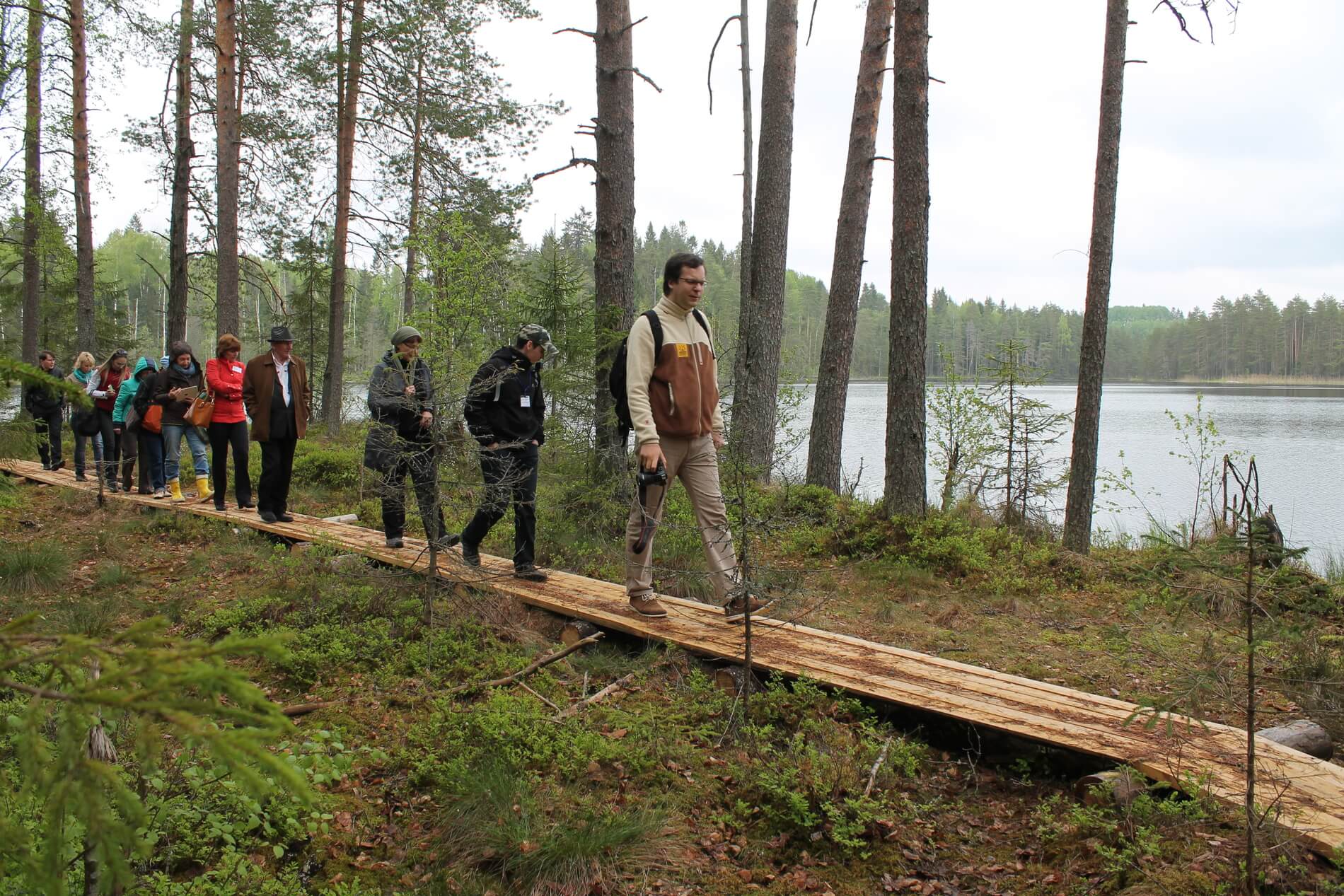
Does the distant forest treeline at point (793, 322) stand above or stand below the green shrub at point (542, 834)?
above

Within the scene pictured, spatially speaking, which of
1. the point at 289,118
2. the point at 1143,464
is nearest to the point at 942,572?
the point at 1143,464

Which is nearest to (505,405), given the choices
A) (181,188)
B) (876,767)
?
(876,767)

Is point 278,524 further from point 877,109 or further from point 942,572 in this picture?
point 877,109

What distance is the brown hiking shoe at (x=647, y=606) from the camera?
17.3ft

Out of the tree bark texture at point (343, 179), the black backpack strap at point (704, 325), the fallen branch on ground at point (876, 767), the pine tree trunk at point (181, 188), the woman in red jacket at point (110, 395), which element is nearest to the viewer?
the fallen branch on ground at point (876, 767)

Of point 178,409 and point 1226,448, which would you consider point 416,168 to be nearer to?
point 178,409

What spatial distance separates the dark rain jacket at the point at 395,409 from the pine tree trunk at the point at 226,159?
611 centimetres

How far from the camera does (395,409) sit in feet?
21.1

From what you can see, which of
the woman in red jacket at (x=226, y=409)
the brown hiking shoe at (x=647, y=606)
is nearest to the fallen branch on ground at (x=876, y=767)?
the brown hiking shoe at (x=647, y=606)

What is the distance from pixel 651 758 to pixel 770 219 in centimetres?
826

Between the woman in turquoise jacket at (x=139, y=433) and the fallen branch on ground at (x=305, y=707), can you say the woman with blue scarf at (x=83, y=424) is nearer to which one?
the woman in turquoise jacket at (x=139, y=433)

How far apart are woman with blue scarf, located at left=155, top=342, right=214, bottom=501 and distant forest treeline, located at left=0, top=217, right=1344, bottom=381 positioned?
12459 millimetres

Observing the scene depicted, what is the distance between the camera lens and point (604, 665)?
4.86m

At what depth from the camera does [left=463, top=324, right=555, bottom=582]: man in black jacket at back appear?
5.57 m
